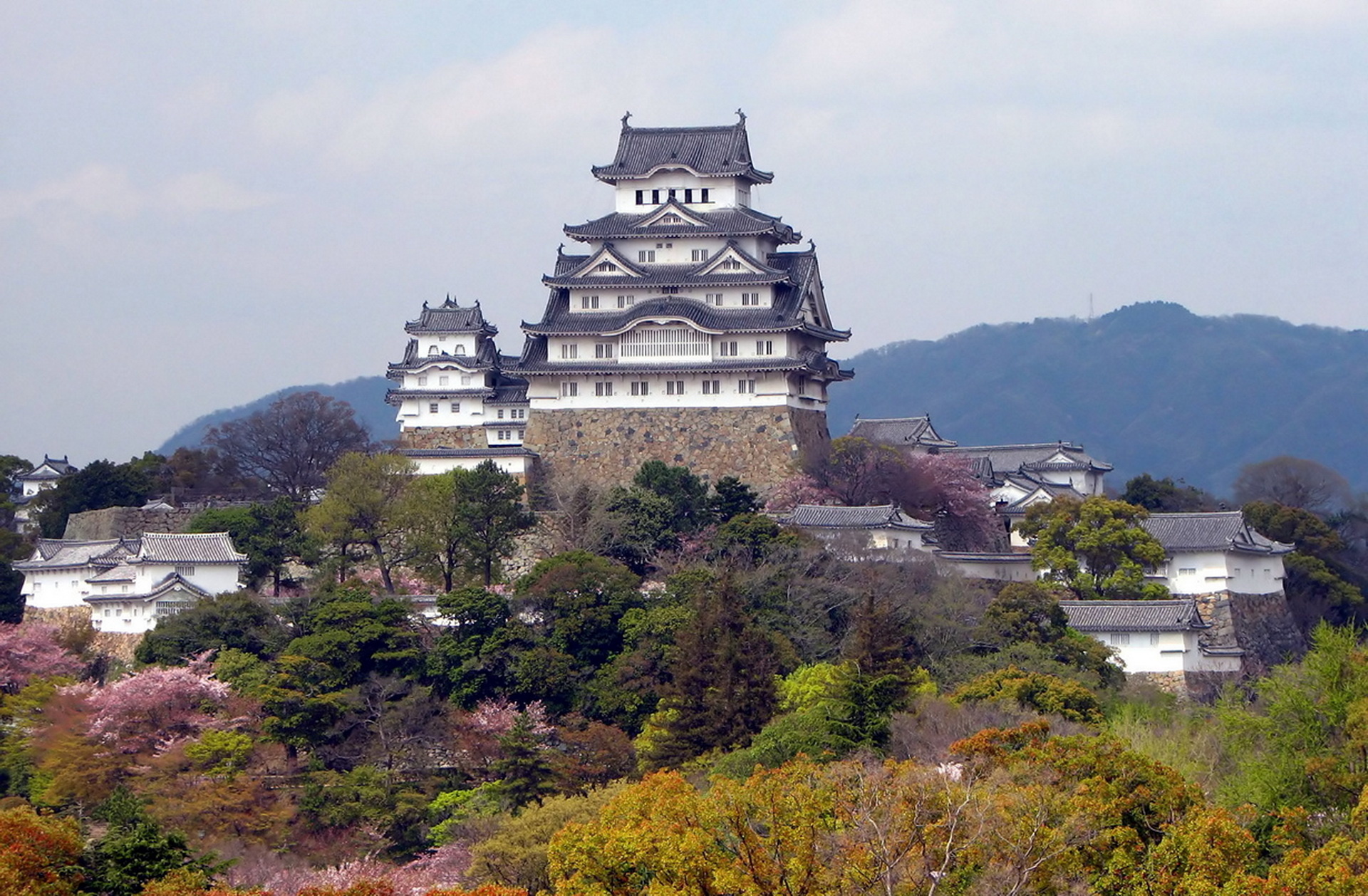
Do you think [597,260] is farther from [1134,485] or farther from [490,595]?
[1134,485]

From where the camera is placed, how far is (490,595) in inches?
1357

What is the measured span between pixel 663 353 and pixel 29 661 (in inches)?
516

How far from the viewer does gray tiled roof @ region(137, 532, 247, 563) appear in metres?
37.1

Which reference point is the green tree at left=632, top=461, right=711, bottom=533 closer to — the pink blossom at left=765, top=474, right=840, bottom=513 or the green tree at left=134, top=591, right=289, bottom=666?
the pink blossom at left=765, top=474, right=840, bottom=513

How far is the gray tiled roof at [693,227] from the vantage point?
4144cm

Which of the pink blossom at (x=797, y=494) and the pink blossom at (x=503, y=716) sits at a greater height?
the pink blossom at (x=797, y=494)

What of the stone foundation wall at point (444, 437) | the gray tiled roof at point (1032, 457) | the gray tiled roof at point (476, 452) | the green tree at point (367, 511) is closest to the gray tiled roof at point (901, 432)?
the gray tiled roof at point (1032, 457)

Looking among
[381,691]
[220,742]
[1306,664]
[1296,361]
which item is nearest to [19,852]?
[220,742]

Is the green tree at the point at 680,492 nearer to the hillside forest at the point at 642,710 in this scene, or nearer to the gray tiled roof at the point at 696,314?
the hillside forest at the point at 642,710

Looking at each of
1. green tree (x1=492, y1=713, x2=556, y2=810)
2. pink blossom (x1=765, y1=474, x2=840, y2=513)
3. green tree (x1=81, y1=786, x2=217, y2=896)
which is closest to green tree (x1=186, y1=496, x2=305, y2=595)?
pink blossom (x1=765, y1=474, x2=840, y2=513)

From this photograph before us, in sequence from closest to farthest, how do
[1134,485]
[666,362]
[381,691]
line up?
[381,691] < [666,362] < [1134,485]

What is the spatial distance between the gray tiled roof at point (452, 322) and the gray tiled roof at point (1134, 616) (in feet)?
46.5

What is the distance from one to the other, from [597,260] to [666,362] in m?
2.76

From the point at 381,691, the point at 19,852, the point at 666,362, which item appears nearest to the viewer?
the point at 19,852
